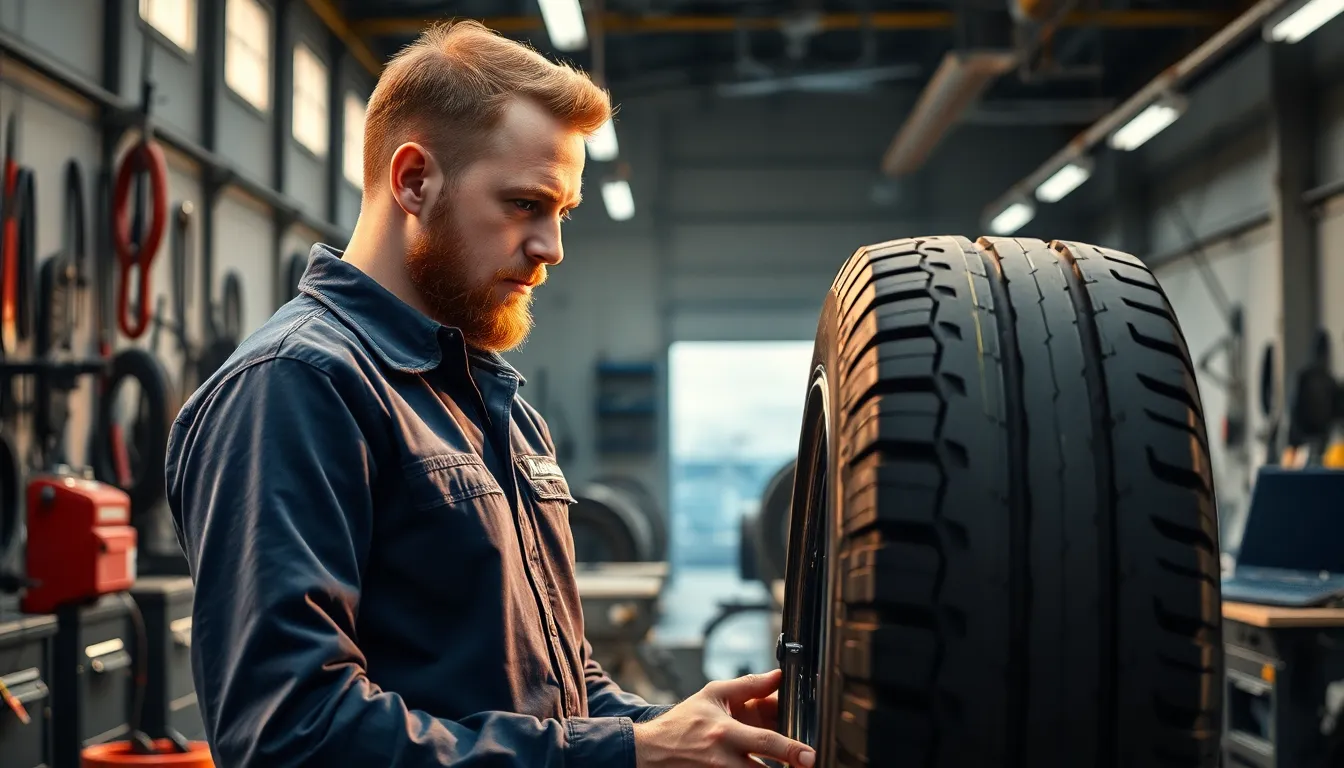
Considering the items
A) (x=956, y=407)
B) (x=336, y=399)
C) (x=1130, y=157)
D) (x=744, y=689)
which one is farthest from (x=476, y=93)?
(x=1130, y=157)

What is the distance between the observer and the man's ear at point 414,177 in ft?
3.74

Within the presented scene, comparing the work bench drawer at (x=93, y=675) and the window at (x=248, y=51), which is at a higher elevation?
the window at (x=248, y=51)

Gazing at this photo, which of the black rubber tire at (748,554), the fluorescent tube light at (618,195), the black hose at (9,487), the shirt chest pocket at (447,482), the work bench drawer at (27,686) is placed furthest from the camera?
the fluorescent tube light at (618,195)

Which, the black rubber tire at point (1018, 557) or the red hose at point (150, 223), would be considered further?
the red hose at point (150, 223)

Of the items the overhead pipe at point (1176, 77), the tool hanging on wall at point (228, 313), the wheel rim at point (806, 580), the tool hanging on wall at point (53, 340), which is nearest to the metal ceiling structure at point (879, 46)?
the overhead pipe at point (1176, 77)

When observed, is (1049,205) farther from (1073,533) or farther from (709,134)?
(1073,533)

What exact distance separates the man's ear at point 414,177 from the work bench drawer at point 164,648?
3.55 metres

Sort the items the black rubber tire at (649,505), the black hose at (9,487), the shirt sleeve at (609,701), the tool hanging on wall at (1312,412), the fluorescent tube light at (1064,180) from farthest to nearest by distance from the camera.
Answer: the black rubber tire at (649,505) < the fluorescent tube light at (1064,180) < the tool hanging on wall at (1312,412) < the black hose at (9,487) < the shirt sleeve at (609,701)

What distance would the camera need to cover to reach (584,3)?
724 centimetres

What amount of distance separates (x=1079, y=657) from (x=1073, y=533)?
9cm

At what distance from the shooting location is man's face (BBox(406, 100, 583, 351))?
3.74 ft

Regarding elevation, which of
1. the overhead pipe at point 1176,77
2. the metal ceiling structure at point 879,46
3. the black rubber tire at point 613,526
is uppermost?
the metal ceiling structure at point 879,46

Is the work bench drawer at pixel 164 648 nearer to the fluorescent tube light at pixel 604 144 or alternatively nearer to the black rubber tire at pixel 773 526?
the black rubber tire at pixel 773 526

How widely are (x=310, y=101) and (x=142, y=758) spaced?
21.1 feet
